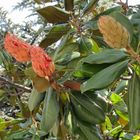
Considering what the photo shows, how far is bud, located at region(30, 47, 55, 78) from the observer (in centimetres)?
91

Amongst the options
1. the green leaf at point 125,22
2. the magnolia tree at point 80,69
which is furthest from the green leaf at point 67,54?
the green leaf at point 125,22

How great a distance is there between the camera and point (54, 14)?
117 cm

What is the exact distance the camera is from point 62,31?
1.21 meters

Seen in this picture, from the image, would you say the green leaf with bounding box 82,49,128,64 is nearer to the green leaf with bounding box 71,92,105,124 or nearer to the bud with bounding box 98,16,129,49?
the bud with bounding box 98,16,129,49

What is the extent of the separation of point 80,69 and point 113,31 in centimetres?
16

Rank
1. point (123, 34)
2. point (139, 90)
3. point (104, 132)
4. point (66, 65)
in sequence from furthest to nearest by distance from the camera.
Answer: point (104, 132), point (66, 65), point (139, 90), point (123, 34)

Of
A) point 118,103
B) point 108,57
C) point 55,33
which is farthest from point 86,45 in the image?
point 108,57

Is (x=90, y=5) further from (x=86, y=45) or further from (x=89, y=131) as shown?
(x=89, y=131)

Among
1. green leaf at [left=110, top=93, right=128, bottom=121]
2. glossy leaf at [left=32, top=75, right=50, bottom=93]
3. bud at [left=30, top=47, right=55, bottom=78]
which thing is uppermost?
bud at [left=30, top=47, right=55, bottom=78]

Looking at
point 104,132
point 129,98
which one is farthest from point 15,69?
point 129,98

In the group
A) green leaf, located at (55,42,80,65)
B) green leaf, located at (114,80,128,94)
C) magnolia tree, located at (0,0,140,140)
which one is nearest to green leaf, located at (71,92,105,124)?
magnolia tree, located at (0,0,140,140)

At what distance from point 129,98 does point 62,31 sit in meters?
0.40

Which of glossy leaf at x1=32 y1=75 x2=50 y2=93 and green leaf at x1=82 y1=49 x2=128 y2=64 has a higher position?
green leaf at x1=82 y1=49 x2=128 y2=64

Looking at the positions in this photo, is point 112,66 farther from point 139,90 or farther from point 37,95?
point 37,95
